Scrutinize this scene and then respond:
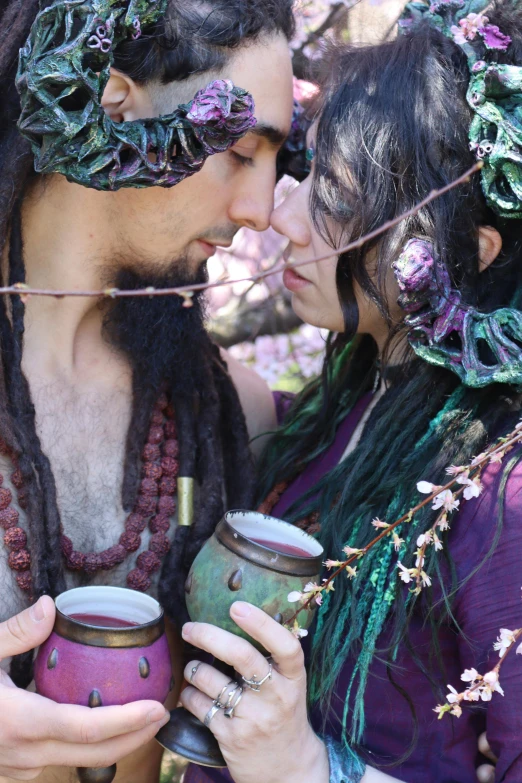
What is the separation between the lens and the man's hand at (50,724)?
4.92ft

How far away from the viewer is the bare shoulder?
2.59m

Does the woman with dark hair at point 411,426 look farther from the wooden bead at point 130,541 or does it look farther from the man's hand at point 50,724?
the wooden bead at point 130,541

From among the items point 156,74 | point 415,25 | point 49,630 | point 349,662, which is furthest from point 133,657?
point 415,25

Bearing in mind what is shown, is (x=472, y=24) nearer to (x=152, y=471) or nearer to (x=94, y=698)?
(x=152, y=471)

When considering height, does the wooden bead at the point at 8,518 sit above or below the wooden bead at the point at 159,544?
above

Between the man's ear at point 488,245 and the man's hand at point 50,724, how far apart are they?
1247mm

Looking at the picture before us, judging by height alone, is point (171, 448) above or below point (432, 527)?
below

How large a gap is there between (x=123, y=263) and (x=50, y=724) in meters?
1.22

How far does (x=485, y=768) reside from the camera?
1825 millimetres

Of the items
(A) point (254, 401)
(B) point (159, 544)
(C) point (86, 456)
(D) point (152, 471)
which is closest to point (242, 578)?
(B) point (159, 544)

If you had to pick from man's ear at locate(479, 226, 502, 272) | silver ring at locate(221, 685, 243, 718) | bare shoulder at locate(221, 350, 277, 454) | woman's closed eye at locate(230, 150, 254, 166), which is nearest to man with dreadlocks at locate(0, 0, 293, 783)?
woman's closed eye at locate(230, 150, 254, 166)

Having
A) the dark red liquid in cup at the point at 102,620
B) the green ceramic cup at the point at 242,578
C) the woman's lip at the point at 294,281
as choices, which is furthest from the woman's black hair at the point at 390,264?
the dark red liquid in cup at the point at 102,620

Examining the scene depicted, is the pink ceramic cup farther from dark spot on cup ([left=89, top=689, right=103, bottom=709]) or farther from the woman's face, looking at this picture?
the woman's face

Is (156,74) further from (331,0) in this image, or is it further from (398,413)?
(331,0)
